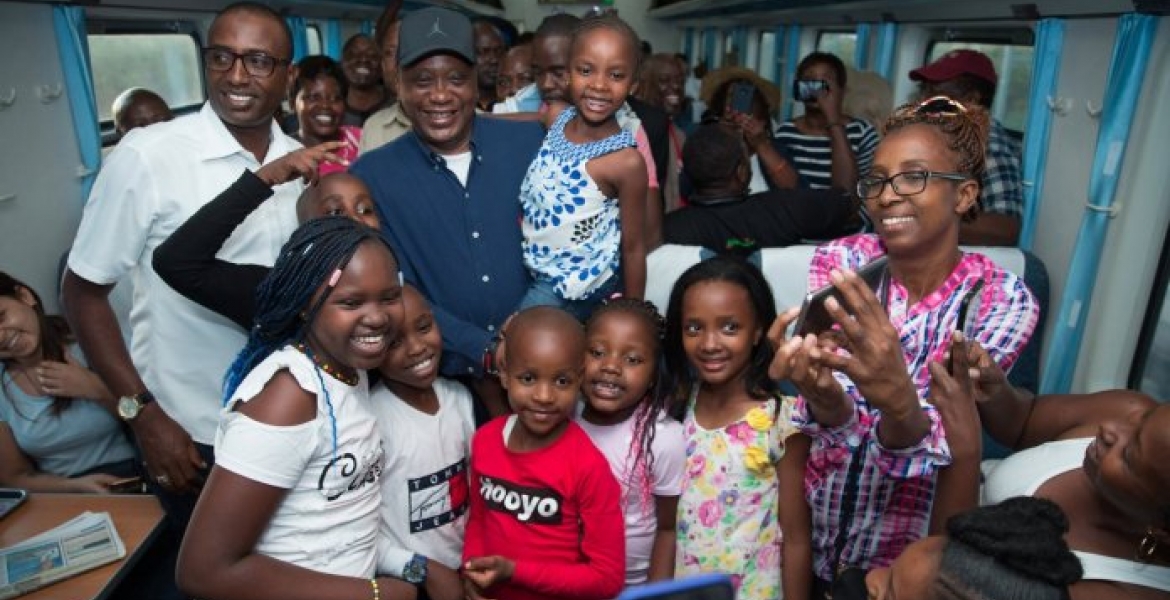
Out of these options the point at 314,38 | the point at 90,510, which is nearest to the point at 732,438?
the point at 90,510

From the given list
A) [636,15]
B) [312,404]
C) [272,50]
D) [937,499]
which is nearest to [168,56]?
[272,50]

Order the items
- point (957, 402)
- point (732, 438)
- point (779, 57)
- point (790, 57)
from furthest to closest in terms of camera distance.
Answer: point (779, 57) → point (790, 57) → point (732, 438) → point (957, 402)

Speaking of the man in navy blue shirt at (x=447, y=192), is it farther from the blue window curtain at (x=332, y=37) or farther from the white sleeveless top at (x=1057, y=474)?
the blue window curtain at (x=332, y=37)

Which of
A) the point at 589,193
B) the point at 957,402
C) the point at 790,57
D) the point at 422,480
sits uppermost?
the point at 790,57

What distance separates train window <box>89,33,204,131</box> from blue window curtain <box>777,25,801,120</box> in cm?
689

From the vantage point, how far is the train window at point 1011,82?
17.1 ft

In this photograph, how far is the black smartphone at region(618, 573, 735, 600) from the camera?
88cm

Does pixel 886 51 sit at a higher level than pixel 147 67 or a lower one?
higher

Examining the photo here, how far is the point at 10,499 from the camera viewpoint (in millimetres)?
2566

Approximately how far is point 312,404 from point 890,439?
1196mm

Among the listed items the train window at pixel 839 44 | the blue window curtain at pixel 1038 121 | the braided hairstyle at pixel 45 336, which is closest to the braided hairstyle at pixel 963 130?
the blue window curtain at pixel 1038 121

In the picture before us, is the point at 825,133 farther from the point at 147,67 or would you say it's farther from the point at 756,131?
the point at 147,67

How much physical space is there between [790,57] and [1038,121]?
6.11 meters

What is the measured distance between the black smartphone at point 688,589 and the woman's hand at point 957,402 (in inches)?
31.0
